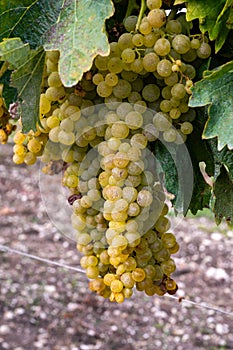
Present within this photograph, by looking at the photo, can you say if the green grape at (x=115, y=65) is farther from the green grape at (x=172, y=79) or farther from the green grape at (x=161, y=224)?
the green grape at (x=161, y=224)

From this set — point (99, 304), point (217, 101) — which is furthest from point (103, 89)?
point (99, 304)

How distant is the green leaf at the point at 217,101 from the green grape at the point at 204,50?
5cm

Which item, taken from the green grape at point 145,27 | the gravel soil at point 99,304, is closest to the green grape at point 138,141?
the green grape at point 145,27

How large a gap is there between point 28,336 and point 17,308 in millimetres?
183

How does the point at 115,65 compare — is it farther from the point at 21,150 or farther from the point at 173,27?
the point at 21,150

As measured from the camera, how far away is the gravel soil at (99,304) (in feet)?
8.13

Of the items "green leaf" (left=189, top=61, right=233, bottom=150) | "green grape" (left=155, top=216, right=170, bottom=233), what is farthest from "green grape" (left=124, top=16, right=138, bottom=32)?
"green grape" (left=155, top=216, right=170, bottom=233)

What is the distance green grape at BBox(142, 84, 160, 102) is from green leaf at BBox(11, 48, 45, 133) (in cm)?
11

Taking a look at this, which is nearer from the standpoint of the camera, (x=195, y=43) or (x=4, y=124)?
(x=195, y=43)

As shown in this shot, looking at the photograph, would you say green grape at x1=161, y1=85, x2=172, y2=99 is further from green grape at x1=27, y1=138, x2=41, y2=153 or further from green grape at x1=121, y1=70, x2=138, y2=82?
green grape at x1=27, y1=138, x2=41, y2=153

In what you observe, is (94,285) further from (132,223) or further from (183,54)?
(183,54)

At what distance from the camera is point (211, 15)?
520 mm

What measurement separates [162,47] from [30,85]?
14 centimetres

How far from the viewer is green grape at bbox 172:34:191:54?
533 mm
